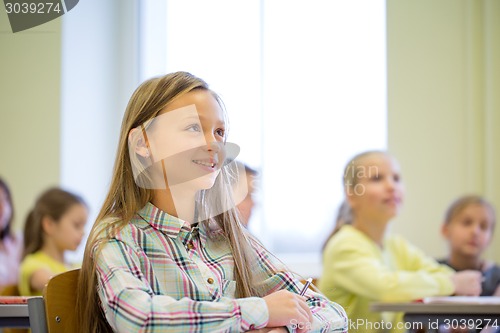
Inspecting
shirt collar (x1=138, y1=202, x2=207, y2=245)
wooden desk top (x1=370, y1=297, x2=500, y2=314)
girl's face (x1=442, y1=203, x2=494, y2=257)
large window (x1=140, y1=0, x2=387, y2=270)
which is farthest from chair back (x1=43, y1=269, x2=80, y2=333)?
girl's face (x1=442, y1=203, x2=494, y2=257)

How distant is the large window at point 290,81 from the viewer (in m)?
2.14

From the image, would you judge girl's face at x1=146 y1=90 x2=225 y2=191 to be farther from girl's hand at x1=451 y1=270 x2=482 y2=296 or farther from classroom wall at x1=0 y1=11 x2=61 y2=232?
girl's hand at x1=451 y1=270 x2=482 y2=296

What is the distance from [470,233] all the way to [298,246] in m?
0.54

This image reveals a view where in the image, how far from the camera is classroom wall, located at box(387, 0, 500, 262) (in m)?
2.01

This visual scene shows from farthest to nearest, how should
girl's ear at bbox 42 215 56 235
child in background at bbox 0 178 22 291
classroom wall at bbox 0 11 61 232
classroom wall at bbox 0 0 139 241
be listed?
child in background at bbox 0 178 22 291
girl's ear at bbox 42 215 56 235
classroom wall at bbox 0 0 139 241
classroom wall at bbox 0 11 61 232

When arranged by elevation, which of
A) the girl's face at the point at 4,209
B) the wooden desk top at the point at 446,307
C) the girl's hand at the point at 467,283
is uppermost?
the girl's face at the point at 4,209

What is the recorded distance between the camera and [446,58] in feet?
6.72

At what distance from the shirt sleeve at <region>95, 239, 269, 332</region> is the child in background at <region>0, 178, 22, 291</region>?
1.60m

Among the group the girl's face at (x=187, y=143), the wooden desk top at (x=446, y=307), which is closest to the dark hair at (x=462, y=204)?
the wooden desk top at (x=446, y=307)

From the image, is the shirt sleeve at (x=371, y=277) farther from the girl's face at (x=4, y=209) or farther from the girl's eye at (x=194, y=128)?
the girl's face at (x=4, y=209)


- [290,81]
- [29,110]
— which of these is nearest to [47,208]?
[29,110]

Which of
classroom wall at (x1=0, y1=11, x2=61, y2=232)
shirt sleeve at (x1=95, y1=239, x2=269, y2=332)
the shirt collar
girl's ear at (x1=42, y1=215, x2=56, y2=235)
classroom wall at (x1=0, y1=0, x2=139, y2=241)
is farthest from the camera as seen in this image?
girl's ear at (x1=42, y1=215, x2=56, y2=235)

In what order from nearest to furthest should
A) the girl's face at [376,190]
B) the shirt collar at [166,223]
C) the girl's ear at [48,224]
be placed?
the shirt collar at [166,223], the girl's face at [376,190], the girl's ear at [48,224]

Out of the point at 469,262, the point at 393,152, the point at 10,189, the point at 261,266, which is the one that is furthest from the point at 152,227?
the point at 10,189
